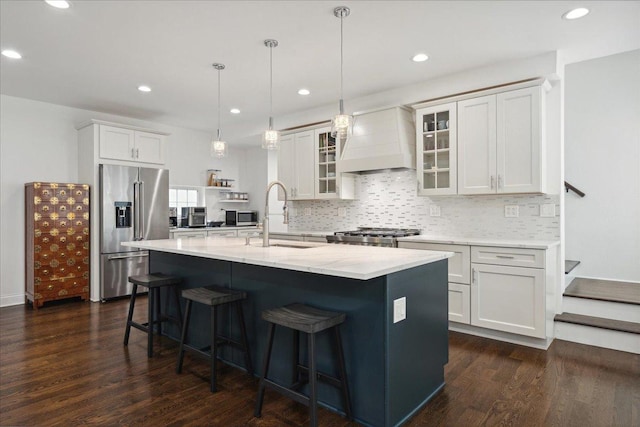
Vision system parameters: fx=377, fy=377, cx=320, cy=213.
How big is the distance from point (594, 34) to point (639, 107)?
196 cm

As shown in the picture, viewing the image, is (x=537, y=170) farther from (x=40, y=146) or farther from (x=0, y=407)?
(x=40, y=146)

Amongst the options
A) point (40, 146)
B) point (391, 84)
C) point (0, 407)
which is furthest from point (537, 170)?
point (40, 146)

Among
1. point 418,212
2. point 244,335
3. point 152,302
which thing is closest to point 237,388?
point 244,335

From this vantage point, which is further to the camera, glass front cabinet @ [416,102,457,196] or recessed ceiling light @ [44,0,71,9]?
glass front cabinet @ [416,102,457,196]

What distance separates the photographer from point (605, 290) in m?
3.85

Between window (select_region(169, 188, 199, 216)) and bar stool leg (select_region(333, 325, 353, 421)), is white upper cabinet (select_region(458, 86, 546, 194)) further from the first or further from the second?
window (select_region(169, 188, 199, 216))

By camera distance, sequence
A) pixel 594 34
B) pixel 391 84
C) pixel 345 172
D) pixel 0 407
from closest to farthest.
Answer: pixel 0 407 < pixel 594 34 < pixel 391 84 < pixel 345 172

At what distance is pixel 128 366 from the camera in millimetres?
2846

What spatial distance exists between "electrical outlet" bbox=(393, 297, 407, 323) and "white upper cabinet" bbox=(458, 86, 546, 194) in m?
2.12

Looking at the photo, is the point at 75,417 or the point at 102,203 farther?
the point at 102,203

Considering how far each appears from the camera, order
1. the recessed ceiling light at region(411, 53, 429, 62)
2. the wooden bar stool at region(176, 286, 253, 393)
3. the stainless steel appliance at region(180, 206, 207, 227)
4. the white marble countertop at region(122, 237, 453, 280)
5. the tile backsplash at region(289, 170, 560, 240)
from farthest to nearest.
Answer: the stainless steel appliance at region(180, 206, 207, 227), the tile backsplash at region(289, 170, 560, 240), the recessed ceiling light at region(411, 53, 429, 62), the wooden bar stool at region(176, 286, 253, 393), the white marble countertop at region(122, 237, 453, 280)

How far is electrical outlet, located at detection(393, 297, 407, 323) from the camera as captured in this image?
2.03m

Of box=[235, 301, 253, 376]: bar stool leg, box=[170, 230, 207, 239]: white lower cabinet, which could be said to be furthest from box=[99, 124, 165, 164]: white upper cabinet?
box=[235, 301, 253, 376]: bar stool leg

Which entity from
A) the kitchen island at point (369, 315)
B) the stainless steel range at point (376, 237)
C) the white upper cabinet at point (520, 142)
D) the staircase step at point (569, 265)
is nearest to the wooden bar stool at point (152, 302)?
the kitchen island at point (369, 315)
